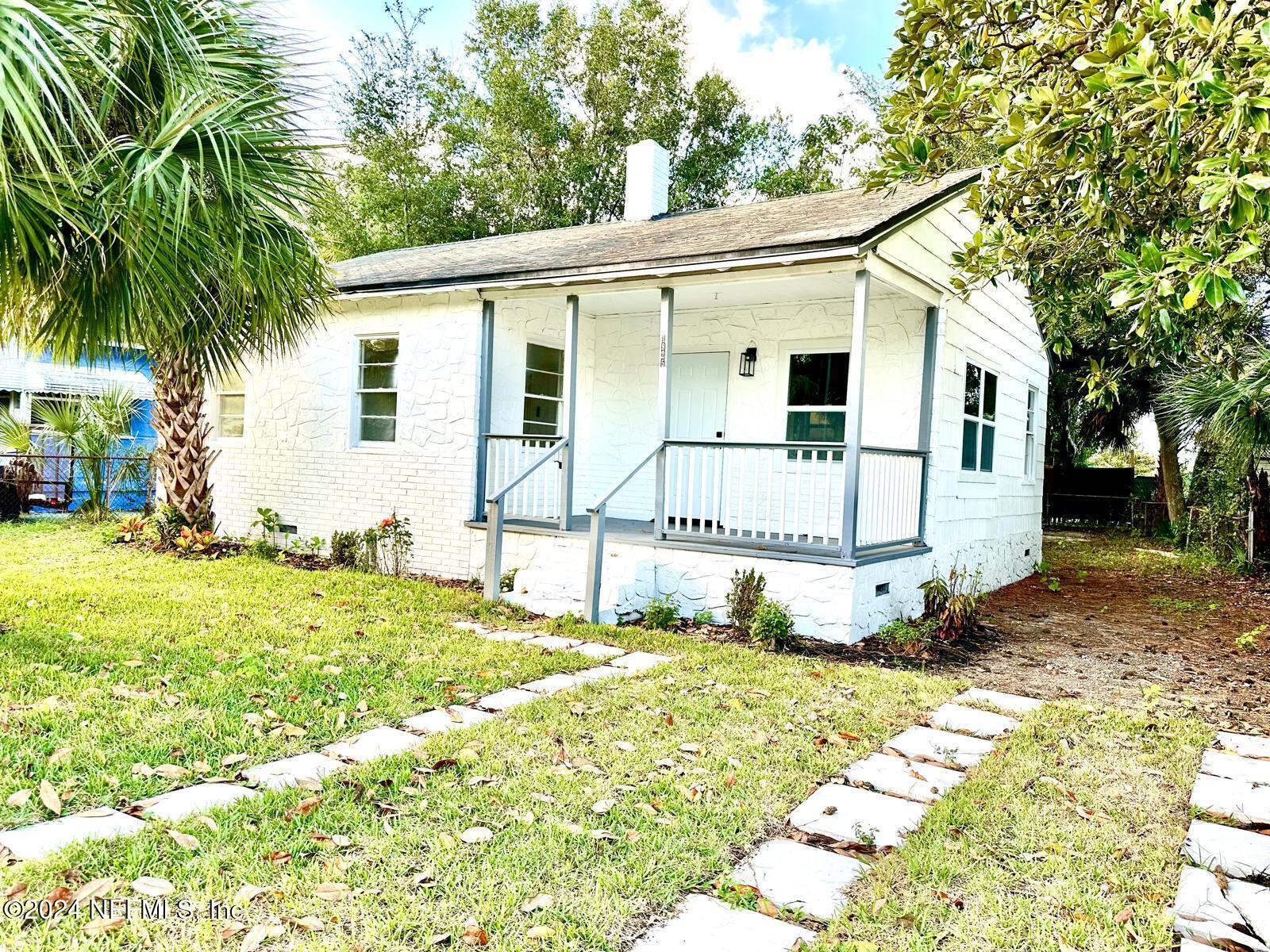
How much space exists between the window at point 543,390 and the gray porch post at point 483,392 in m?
0.79

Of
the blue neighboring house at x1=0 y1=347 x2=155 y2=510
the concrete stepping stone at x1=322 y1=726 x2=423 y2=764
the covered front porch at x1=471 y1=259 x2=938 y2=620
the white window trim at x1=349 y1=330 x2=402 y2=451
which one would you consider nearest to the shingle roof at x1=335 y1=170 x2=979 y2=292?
the covered front porch at x1=471 y1=259 x2=938 y2=620

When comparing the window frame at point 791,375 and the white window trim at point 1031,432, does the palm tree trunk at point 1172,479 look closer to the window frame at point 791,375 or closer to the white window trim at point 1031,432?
the white window trim at point 1031,432

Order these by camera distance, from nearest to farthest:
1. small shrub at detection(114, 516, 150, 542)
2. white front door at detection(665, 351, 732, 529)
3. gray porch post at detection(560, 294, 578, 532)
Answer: gray porch post at detection(560, 294, 578, 532) → white front door at detection(665, 351, 732, 529) → small shrub at detection(114, 516, 150, 542)

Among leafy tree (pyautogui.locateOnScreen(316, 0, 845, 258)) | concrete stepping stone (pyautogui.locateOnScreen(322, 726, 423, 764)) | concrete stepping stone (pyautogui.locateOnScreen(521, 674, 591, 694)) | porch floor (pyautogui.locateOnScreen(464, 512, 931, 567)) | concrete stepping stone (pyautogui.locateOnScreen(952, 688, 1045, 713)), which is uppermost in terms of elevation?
leafy tree (pyautogui.locateOnScreen(316, 0, 845, 258))

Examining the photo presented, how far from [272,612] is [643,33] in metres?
23.7

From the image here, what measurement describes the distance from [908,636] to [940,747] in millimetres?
2605

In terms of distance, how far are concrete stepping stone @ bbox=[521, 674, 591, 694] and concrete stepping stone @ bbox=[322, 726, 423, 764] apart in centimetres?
102

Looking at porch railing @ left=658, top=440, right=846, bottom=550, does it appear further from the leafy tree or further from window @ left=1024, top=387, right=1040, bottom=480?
the leafy tree

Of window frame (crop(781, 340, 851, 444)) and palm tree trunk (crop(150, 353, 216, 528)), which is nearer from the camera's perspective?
window frame (crop(781, 340, 851, 444))

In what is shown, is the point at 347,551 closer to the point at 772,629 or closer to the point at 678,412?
the point at 678,412

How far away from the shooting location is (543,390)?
34.1 ft

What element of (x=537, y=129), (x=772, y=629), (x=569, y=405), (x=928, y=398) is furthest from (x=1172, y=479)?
(x=537, y=129)

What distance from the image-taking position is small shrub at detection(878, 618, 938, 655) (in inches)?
264

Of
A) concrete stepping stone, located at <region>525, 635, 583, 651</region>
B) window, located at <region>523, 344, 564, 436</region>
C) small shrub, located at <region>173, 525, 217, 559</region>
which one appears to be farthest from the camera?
window, located at <region>523, 344, 564, 436</region>
